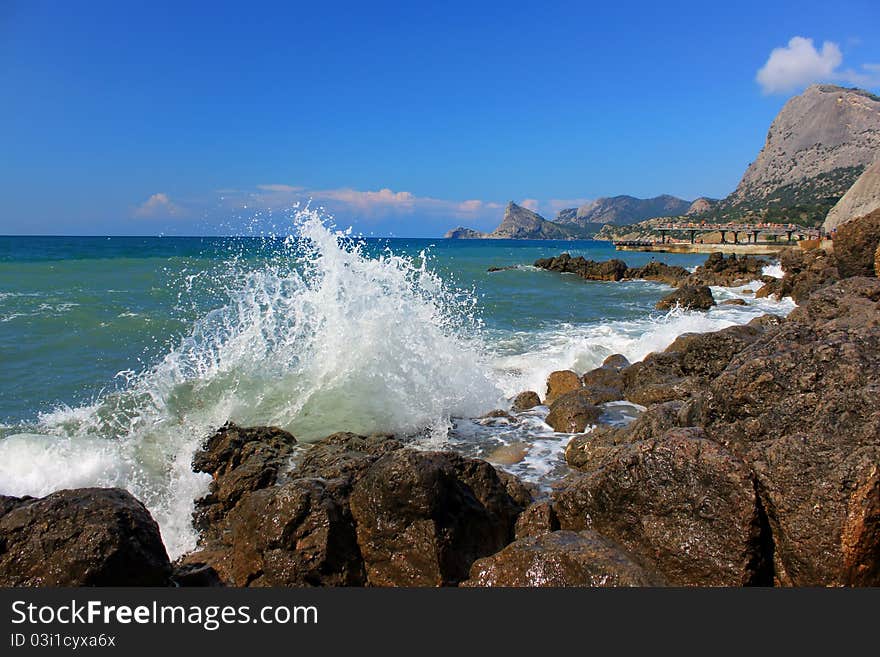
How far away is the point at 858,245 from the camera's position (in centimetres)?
1614

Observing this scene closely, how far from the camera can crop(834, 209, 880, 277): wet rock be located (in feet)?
51.5

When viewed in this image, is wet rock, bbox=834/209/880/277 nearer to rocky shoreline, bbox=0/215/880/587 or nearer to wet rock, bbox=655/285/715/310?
wet rock, bbox=655/285/715/310

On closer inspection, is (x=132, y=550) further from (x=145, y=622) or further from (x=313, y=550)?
(x=313, y=550)

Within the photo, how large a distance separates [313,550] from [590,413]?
526 cm

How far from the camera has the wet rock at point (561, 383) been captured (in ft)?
33.3

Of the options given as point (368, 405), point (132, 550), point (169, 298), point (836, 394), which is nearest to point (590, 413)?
point (368, 405)

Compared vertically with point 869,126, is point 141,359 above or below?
below

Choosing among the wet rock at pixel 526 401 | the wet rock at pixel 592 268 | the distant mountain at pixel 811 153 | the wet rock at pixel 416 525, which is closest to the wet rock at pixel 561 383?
the wet rock at pixel 526 401

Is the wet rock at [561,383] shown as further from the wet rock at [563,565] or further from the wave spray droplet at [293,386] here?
the wet rock at [563,565]

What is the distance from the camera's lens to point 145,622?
2820 mm

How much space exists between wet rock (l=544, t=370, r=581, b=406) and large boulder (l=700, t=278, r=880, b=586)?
17.6ft

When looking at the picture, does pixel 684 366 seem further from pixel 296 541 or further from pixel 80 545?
pixel 80 545

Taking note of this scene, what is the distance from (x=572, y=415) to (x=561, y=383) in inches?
83.8

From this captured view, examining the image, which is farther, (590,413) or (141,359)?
(141,359)
